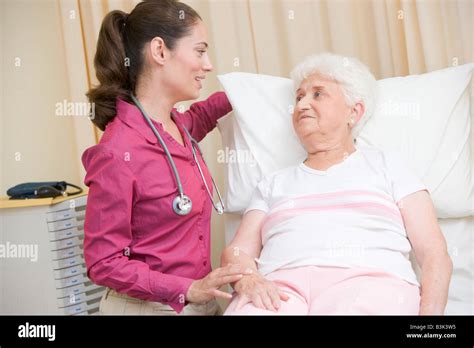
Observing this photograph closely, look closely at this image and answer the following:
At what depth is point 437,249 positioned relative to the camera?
1227 millimetres

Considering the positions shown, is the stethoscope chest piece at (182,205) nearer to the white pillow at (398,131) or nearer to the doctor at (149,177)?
the doctor at (149,177)

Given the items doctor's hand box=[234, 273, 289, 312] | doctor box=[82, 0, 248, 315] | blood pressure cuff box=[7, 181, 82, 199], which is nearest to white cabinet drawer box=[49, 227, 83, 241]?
blood pressure cuff box=[7, 181, 82, 199]

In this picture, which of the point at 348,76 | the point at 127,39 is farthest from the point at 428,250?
the point at 127,39

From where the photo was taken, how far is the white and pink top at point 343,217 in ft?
4.07

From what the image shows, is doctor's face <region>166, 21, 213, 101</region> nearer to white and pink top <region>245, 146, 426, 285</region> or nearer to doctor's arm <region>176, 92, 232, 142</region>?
doctor's arm <region>176, 92, 232, 142</region>

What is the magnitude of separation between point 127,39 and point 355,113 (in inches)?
23.3

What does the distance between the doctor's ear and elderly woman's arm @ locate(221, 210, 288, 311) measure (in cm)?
42

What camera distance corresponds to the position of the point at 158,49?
137 cm

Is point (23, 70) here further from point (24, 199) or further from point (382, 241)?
point (382, 241)

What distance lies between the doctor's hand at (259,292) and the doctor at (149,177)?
26 millimetres

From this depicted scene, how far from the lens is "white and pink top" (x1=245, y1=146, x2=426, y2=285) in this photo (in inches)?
48.8

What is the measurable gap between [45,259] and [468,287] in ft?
3.84

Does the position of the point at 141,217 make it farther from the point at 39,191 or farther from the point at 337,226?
the point at 39,191

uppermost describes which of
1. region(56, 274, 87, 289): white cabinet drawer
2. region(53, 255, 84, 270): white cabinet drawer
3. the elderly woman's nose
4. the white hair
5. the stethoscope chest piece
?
the white hair
